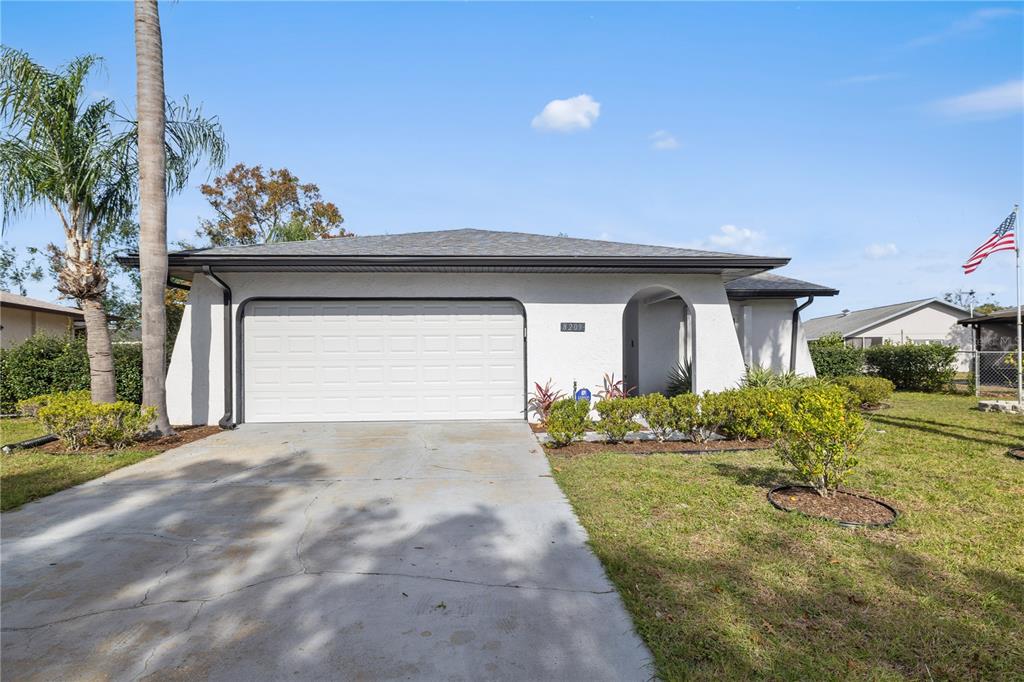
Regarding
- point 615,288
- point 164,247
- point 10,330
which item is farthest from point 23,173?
point 10,330

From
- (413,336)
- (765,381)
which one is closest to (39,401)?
(413,336)

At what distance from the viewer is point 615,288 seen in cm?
970

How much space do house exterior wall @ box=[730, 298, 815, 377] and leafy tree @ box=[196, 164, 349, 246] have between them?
2026 centimetres

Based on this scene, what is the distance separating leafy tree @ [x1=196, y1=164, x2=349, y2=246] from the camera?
25656 millimetres

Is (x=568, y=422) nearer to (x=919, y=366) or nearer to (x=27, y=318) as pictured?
(x=919, y=366)

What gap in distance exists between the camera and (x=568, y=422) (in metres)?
7.07

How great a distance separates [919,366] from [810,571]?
16.5 meters

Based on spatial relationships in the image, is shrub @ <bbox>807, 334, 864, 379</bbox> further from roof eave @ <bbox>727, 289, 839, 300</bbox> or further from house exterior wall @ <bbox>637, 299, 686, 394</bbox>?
house exterior wall @ <bbox>637, 299, 686, 394</bbox>

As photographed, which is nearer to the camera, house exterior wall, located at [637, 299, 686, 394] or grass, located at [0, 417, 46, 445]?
grass, located at [0, 417, 46, 445]

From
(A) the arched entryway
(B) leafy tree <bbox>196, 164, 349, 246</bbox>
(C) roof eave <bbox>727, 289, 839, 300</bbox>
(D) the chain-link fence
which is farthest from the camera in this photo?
(B) leafy tree <bbox>196, 164, 349, 246</bbox>

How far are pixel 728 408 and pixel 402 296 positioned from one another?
601cm

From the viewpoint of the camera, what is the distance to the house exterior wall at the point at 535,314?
9195 mm

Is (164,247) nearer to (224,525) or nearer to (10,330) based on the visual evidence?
(224,525)

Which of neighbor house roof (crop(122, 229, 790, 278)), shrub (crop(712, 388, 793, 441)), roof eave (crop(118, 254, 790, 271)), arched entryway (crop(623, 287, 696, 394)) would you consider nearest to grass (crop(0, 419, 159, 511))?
roof eave (crop(118, 254, 790, 271))
